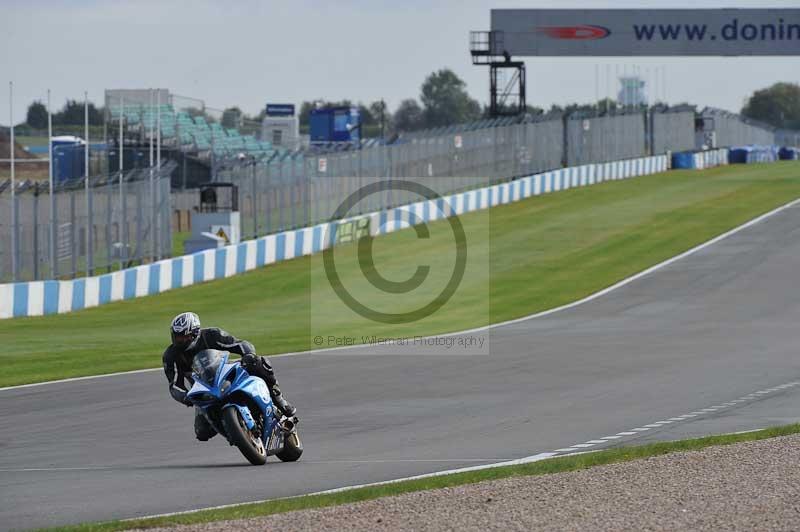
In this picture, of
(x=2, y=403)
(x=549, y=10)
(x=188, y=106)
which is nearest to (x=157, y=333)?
(x=2, y=403)

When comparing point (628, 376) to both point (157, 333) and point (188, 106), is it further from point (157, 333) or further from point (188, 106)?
point (188, 106)

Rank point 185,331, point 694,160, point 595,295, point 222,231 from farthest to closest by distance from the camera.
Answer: point 694,160 < point 222,231 < point 595,295 < point 185,331

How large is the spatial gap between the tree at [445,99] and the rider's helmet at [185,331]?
157 m

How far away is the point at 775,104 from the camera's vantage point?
17525cm

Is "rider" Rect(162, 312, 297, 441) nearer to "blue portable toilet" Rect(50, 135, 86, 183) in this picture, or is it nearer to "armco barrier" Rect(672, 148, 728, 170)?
"blue portable toilet" Rect(50, 135, 86, 183)

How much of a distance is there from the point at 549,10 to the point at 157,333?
44375 mm

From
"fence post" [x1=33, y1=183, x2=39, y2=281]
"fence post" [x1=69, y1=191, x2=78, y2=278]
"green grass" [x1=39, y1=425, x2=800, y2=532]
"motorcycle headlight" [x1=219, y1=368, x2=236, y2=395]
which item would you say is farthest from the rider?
"fence post" [x1=69, y1=191, x2=78, y2=278]

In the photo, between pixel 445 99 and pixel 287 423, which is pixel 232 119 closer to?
pixel 287 423

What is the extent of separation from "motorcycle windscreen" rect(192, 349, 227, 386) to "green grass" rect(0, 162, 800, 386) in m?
7.34

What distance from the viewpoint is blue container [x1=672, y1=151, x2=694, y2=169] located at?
219 ft

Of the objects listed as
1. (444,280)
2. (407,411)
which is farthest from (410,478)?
(444,280)

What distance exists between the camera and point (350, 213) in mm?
41062

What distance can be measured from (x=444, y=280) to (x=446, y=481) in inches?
903

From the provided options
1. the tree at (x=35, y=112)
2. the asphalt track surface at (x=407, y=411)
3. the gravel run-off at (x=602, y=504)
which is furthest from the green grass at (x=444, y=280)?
the tree at (x=35, y=112)
